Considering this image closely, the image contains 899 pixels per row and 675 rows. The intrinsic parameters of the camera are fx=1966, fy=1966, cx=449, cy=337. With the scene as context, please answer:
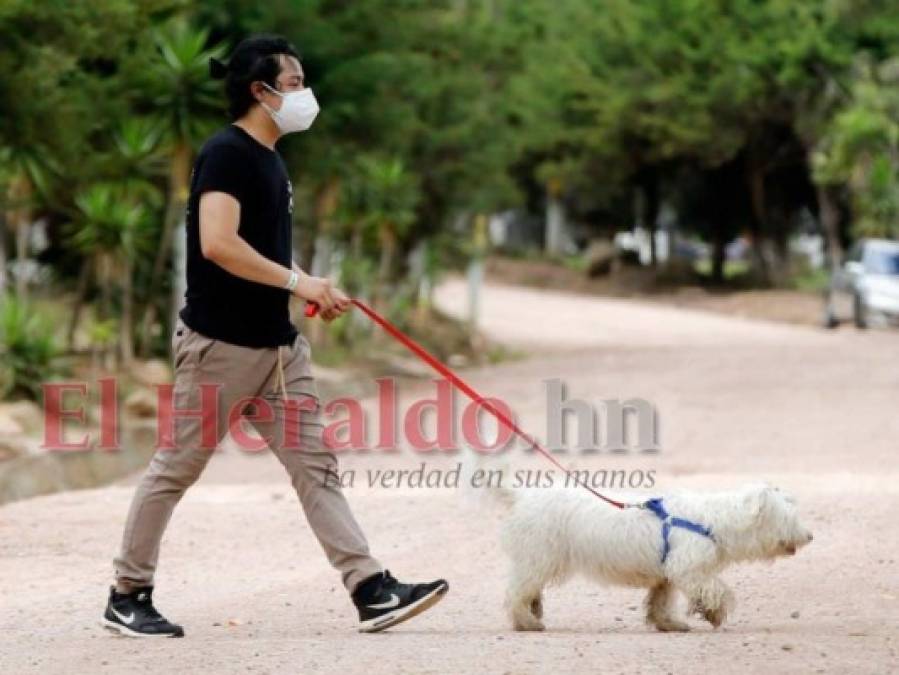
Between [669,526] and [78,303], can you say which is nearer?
[669,526]

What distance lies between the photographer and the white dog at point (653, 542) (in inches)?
310

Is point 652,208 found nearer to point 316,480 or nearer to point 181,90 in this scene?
point 181,90

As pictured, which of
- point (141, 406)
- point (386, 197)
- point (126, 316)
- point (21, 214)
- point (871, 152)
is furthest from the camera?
point (871, 152)

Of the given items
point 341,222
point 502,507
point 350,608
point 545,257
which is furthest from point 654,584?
point 545,257

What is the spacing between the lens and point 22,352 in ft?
61.8

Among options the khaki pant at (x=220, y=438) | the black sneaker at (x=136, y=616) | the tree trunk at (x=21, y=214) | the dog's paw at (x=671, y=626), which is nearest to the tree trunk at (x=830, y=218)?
the tree trunk at (x=21, y=214)

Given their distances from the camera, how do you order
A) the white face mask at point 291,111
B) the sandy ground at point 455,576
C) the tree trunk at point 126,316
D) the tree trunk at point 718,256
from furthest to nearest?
the tree trunk at point 718,256, the tree trunk at point 126,316, the white face mask at point 291,111, the sandy ground at point 455,576

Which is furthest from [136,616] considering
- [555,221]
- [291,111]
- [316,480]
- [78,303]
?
[555,221]

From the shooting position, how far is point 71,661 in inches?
284

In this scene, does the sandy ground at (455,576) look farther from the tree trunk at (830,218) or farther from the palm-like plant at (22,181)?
the tree trunk at (830,218)

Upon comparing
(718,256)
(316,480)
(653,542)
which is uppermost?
(718,256)

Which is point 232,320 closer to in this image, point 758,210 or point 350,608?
point 350,608

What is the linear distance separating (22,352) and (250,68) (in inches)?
464

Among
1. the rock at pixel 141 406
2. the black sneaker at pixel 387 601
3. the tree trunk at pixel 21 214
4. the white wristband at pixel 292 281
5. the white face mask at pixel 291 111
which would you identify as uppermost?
the tree trunk at pixel 21 214
